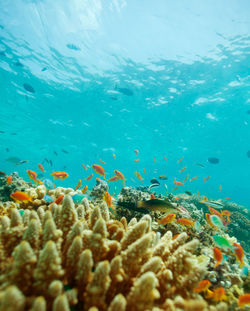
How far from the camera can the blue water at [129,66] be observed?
13.7 m

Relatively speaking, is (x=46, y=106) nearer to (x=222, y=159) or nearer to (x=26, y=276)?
(x=26, y=276)

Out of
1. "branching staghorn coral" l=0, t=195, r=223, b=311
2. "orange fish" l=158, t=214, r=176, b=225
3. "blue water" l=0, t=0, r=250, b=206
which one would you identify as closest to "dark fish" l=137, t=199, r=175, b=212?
"orange fish" l=158, t=214, r=176, b=225

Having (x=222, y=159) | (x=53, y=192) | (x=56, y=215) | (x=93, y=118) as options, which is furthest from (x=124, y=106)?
(x=222, y=159)

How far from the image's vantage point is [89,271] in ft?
4.61

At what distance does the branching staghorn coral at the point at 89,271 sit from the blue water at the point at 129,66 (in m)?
13.7

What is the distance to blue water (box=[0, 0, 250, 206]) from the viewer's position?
1370cm

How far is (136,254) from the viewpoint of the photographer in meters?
1.58

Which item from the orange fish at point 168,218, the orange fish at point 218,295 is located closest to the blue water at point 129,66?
the orange fish at point 168,218

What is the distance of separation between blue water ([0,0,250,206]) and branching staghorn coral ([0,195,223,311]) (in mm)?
13659

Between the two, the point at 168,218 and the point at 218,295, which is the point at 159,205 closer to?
the point at 168,218

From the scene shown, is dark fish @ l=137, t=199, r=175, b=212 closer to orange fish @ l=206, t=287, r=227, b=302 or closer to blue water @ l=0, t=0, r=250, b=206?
orange fish @ l=206, t=287, r=227, b=302

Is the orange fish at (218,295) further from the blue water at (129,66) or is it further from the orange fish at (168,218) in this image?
the blue water at (129,66)

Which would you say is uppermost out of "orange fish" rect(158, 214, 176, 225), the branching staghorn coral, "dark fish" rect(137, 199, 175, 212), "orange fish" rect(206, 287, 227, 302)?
"dark fish" rect(137, 199, 175, 212)

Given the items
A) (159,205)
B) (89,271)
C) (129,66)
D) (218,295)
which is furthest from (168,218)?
(129,66)
